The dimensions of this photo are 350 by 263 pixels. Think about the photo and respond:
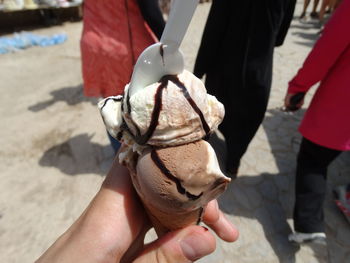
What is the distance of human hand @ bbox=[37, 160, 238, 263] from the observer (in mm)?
1104

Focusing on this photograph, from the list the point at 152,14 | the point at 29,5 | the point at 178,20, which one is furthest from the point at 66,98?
the point at 178,20

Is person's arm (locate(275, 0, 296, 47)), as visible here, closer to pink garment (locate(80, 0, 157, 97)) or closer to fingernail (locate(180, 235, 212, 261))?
pink garment (locate(80, 0, 157, 97))

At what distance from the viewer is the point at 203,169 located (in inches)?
37.6

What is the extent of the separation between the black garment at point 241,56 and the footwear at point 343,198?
0.99 metres

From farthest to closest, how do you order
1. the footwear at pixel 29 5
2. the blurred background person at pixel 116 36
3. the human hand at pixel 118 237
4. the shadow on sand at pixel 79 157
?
the footwear at pixel 29 5, the shadow on sand at pixel 79 157, the blurred background person at pixel 116 36, the human hand at pixel 118 237

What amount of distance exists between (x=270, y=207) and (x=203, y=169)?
73.8 inches

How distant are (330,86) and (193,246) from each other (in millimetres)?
1366

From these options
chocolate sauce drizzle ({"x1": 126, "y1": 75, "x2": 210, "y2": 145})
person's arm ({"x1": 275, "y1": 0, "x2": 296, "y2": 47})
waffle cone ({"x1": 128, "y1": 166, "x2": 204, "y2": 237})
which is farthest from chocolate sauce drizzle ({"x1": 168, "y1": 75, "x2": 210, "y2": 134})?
person's arm ({"x1": 275, "y1": 0, "x2": 296, "y2": 47})

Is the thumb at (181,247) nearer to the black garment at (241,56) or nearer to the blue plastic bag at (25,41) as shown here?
the black garment at (241,56)

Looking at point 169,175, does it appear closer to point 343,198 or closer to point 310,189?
point 310,189

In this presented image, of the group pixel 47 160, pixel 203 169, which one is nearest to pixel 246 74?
pixel 203 169

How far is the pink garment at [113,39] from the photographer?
209 centimetres

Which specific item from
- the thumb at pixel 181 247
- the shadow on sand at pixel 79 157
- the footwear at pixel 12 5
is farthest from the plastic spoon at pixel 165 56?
the footwear at pixel 12 5

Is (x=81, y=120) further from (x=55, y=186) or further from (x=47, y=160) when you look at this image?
(x=55, y=186)
